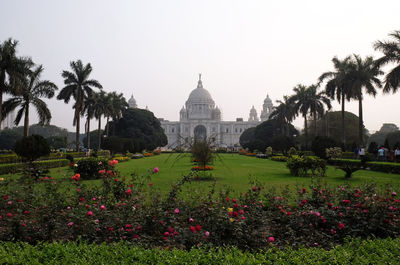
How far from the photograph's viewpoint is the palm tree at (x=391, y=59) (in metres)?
20.0

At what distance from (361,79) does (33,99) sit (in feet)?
80.6

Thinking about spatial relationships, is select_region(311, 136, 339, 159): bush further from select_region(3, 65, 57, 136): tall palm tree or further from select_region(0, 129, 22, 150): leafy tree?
select_region(0, 129, 22, 150): leafy tree

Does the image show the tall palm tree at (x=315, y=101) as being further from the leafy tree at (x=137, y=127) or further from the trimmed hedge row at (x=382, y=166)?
the leafy tree at (x=137, y=127)

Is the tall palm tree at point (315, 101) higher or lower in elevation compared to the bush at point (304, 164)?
higher

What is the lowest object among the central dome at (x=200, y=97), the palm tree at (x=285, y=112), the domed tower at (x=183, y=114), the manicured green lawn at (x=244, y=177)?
the manicured green lawn at (x=244, y=177)

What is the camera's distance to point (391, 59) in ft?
68.1

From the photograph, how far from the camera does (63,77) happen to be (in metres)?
30.5

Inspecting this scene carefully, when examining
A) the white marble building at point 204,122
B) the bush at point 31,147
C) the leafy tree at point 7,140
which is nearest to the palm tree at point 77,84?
the bush at point 31,147

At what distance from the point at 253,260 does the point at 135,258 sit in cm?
131

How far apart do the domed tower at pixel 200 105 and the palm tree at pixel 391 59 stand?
90576mm

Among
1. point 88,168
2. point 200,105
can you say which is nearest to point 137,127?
point 88,168

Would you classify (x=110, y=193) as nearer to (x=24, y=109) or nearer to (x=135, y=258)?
(x=135, y=258)

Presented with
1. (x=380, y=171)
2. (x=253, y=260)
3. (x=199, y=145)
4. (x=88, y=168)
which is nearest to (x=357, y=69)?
(x=380, y=171)

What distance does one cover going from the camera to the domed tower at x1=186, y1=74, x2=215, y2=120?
112m
